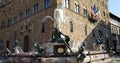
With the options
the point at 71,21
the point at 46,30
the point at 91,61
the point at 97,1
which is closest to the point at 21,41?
the point at 46,30

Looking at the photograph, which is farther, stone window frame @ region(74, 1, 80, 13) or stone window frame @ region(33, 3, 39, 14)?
stone window frame @ region(74, 1, 80, 13)

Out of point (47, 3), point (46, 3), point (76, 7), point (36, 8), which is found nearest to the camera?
point (47, 3)

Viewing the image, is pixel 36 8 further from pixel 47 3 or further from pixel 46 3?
pixel 47 3

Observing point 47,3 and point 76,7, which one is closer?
point 47,3

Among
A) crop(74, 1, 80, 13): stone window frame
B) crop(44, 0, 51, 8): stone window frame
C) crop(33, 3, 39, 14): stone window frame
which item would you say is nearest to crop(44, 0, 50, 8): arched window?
crop(44, 0, 51, 8): stone window frame

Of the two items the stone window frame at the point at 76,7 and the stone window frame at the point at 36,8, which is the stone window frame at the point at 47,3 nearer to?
the stone window frame at the point at 36,8

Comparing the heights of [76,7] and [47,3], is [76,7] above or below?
below

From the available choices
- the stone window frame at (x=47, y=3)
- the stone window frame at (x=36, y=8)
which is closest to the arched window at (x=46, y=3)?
the stone window frame at (x=47, y=3)

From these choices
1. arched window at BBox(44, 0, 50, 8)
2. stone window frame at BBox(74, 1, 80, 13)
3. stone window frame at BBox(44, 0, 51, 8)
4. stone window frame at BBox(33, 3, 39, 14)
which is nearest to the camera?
stone window frame at BBox(44, 0, 51, 8)

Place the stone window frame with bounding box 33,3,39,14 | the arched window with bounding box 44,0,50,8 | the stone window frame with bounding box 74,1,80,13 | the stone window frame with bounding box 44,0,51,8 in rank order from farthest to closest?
1. the stone window frame with bounding box 74,1,80,13
2. the stone window frame with bounding box 33,3,39,14
3. the arched window with bounding box 44,0,50,8
4. the stone window frame with bounding box 44,0,51,8

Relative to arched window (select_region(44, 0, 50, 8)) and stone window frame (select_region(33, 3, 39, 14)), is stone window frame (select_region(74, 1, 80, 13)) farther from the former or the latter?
stone window frame (select_region(33, 3, 39, 14))

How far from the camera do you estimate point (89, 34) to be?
1119 inches

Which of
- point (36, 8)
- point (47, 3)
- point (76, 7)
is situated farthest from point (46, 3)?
point (76, 7)

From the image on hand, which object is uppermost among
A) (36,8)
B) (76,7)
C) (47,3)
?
A: (47,3)
